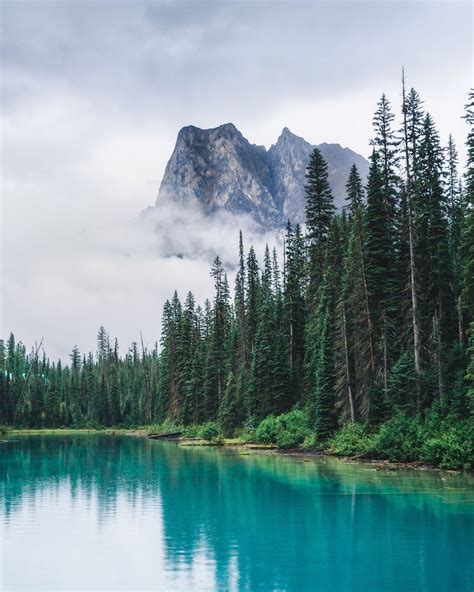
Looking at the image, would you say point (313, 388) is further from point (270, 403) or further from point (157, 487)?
point (157, 487)

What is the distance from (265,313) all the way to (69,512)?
4692cm

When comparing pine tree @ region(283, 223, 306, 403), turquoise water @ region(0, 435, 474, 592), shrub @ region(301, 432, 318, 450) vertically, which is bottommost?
turquoise water @ region(0, 435, 474, 592)

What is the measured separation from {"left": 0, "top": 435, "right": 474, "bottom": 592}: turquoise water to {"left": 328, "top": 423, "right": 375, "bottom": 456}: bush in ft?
11.0

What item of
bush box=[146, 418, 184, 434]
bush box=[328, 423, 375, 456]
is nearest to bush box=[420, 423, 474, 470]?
bush box=[328, 423, 375, 456]

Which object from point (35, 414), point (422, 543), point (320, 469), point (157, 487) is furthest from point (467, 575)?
point (35, 414)

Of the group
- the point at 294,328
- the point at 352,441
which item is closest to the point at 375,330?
the point at 352,441

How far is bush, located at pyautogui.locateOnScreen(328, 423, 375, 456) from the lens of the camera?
144ft

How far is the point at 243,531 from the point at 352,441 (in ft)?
82.0

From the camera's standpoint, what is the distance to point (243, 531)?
2241 cm

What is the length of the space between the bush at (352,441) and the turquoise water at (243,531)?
3358mm

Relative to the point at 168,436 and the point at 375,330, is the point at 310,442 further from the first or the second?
the point at 168,436

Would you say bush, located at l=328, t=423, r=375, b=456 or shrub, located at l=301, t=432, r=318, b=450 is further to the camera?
shrub, located at l=301, t=432, r=318, b=450

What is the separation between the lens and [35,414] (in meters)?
130

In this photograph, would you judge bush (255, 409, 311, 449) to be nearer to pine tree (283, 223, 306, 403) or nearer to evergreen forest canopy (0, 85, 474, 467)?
evergreen forest canopy (0, 85, 474, 467)
